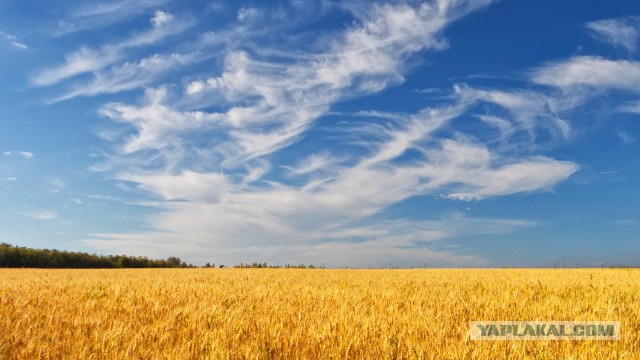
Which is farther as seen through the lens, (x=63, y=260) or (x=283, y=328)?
(x=63, y=260)

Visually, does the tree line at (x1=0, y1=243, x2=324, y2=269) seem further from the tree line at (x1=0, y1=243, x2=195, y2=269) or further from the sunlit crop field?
the sunlit crop field

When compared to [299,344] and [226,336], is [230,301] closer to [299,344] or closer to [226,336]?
[226,336]

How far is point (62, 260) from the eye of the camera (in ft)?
175

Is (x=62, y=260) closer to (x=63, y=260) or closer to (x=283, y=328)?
(x=63, y=260)

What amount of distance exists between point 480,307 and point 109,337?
190 inches

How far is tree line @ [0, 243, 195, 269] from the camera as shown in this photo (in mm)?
50875

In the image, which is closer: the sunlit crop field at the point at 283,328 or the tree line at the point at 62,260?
the sunlit crop field at the point at 283,328

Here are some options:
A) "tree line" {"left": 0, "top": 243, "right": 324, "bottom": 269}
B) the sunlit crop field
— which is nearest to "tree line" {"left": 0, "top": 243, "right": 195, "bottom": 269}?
"tree line" {"left": 0, "top": 243, "right": 324, "bottom": 269}

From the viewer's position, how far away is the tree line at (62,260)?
5088cm

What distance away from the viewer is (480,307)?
6664 millimetres

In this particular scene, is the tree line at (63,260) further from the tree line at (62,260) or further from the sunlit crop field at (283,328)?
the sunlit crop field at (283,328)

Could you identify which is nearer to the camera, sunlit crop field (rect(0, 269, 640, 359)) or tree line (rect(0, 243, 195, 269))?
sunlit crop field (rect(0, 269, 640, 359))

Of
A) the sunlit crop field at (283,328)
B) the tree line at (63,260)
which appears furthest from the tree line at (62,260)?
the sunlit crop field at (283,328)

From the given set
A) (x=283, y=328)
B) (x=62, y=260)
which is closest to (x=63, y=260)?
(x=62, y=260)
